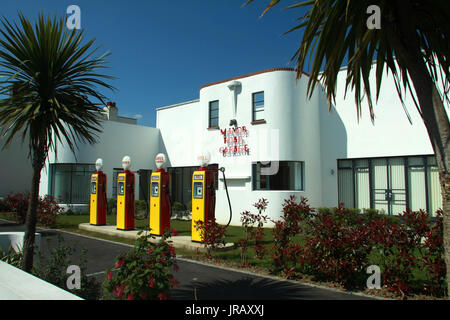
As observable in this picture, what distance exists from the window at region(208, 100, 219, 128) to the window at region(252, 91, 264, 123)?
2186mm

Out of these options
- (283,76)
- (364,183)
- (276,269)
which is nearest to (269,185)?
(364,183)

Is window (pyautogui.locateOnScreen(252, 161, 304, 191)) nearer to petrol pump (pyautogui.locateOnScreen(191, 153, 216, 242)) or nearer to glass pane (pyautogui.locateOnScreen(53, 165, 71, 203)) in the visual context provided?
petrol pump (pyautogui.locateOnScreen(191, 153, 216, 242))

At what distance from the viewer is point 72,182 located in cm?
1806

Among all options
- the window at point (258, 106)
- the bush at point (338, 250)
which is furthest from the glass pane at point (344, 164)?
the bush at point (338, 250)

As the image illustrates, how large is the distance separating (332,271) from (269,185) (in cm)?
849

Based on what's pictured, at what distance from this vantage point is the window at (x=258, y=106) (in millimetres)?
14570

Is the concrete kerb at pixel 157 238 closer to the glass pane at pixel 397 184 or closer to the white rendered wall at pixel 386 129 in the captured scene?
the glass pane at pixel 397 184

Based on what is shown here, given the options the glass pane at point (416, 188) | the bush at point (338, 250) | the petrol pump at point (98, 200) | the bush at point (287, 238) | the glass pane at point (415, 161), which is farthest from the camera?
the petrol pump at point (98, 200)

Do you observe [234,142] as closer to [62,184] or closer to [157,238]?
[157,238]

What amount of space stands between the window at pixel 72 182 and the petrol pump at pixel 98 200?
5.47m

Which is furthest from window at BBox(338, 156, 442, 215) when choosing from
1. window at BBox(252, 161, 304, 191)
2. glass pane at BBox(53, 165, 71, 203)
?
glass pane at BBox(53, 165, 71, 203)

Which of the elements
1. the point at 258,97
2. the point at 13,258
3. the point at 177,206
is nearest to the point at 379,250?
the point at 13,258

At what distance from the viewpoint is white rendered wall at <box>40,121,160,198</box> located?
58.7 ft
